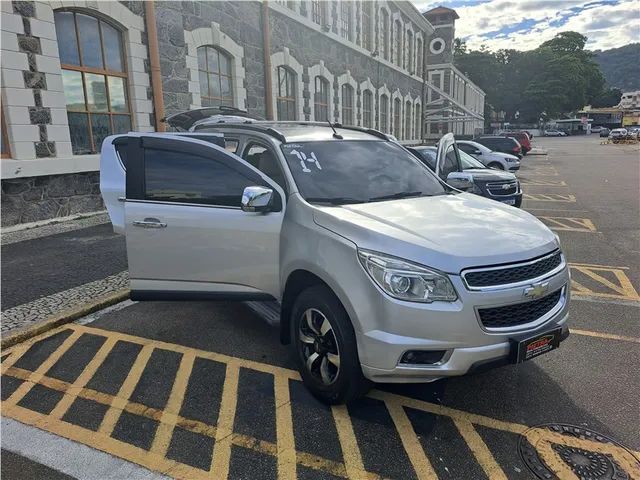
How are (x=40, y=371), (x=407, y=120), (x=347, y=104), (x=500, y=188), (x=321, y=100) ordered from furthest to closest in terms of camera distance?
(x=407, y=120) < (x=347, y=104) < (x=321, y=100) < (x=500, y=188) < (x=40, y=371)

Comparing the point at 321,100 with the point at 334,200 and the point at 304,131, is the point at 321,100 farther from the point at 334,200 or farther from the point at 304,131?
the point at 334,200

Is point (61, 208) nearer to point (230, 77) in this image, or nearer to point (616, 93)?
point (230, 77)

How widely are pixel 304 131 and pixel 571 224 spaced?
7.51 metres

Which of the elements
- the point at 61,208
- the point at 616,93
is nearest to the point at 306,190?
the point at 61,208

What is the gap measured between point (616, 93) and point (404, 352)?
497 feet

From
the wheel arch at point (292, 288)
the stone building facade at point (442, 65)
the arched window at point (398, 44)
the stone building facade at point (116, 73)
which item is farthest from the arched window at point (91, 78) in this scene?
the stone building facade at point (442, 65)

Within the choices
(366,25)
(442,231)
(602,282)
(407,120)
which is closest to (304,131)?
(442,231)

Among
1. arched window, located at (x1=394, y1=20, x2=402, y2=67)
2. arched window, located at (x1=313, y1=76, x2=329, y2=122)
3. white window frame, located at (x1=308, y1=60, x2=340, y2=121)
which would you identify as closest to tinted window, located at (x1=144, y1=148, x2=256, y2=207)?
white window frame, located at (x1=308, y1=60, x2=340, y2=121)

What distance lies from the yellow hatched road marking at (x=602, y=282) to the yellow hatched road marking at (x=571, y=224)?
2.73 m

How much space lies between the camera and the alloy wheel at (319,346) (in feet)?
10.0

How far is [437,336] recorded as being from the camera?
2.64 meters

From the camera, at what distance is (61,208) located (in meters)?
9.23

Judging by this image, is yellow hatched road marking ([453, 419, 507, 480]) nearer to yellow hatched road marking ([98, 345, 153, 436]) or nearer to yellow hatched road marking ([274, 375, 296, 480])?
yellow hatched road marking ([274, 375, 296, 480])

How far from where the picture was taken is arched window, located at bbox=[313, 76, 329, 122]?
59.5ft
